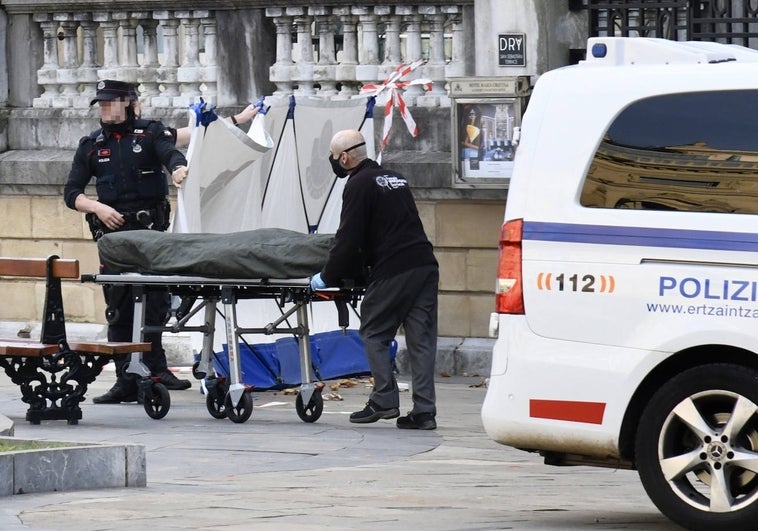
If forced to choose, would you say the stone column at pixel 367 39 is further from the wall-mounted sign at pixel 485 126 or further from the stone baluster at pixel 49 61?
the stone baluster at pixel 49 61

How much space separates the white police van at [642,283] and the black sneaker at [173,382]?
564 centimetres

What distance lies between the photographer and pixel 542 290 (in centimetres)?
780

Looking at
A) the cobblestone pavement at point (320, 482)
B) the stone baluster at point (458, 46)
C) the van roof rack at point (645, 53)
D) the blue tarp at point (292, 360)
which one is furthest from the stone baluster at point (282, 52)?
the van roof rack at point (645, 53)

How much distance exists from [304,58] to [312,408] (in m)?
4.13

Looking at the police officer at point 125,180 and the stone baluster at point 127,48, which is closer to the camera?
the police officer at point 125,180

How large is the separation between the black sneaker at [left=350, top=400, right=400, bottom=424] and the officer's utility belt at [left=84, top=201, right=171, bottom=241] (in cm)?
234

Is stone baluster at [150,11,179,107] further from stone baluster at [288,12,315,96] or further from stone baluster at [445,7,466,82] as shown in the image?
stone baluster at [445,7,466,82]

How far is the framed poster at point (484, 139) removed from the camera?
1398 cm

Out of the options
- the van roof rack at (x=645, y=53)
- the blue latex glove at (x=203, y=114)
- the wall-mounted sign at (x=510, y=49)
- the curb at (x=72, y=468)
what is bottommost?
the curb at (x=72, y=468)

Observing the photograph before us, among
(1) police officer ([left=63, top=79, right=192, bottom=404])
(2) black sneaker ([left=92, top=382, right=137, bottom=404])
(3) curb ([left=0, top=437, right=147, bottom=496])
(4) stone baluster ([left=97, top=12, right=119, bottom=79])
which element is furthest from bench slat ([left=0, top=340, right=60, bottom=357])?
(4) stone baluster ([left=97, top=12, right=119, bottom=79])

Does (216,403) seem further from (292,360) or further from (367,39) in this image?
(367,39)

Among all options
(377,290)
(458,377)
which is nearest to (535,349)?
(377,290)

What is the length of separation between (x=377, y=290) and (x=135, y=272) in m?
1.56

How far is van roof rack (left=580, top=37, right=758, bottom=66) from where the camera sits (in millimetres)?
7988
